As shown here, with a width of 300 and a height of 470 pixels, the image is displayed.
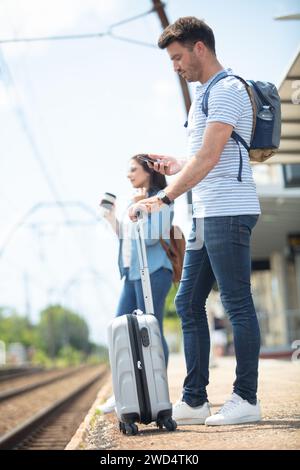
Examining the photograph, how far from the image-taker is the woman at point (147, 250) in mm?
5711

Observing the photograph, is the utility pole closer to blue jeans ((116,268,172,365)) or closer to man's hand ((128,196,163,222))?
blue jeans ((116,268,172,365))

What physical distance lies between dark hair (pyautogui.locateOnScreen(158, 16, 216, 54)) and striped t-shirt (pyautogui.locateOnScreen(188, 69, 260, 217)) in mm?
221

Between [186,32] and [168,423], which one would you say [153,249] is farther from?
[186,32]

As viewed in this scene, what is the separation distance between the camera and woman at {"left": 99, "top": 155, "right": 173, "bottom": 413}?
225 inches

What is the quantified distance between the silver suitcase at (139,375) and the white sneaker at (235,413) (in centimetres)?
23

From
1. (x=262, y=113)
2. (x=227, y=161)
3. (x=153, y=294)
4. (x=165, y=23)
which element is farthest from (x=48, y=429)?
(x=262, y=113)

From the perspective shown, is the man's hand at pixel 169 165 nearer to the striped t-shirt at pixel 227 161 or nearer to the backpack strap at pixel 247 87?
the striped t-shirt at pixel 227 161

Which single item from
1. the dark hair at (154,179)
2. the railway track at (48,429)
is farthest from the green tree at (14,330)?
the dark hair at (154,179)

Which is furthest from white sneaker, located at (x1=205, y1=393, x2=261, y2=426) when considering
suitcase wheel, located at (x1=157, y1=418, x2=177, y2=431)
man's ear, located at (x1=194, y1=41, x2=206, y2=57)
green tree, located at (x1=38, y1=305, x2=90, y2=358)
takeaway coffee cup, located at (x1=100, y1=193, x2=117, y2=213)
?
green tree, located at (x1=38, y1=305, x2=90, y2=358)

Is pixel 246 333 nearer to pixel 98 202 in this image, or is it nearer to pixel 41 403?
pixel 98 202

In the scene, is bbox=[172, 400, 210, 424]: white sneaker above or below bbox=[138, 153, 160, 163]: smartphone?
below

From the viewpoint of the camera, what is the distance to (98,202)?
18.5 ft

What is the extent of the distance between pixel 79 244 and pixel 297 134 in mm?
→ 29878

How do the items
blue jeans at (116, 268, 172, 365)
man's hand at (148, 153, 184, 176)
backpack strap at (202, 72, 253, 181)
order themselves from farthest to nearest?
blue jeans at (116, 268, 172, 365) → man's hand at (148, 153, 184, 176) → backpack strap at (202, 72, 253, 181)
